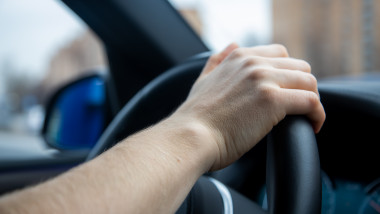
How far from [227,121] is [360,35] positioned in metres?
1.33

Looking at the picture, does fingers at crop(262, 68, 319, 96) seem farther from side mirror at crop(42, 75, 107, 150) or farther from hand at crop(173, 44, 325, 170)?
side mirror at crop(42, 75, 107, 150)

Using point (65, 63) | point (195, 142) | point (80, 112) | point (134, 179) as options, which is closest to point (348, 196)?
point (195, 142)

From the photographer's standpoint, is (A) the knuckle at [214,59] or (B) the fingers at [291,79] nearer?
(B) the fingers at [291,79]

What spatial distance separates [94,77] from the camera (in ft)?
7.25

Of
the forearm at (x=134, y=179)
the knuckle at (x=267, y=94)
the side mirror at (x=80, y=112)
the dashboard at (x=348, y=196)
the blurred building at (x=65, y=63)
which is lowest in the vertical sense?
the blurred building at (x=65, y=63)

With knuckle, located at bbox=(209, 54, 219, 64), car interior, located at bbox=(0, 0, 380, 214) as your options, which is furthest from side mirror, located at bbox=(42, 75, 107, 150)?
knuckle, located at bbox=(209, 54, 219, 64)

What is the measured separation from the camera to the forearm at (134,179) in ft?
1.90

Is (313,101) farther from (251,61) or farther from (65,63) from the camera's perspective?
(65,63)

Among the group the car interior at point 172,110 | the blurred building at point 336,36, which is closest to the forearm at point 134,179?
the car interior at point 172,110

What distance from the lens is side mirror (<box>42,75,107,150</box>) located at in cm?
222

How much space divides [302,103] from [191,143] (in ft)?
0.73

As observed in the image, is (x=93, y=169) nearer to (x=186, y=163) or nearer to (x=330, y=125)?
(x=186, y=163)

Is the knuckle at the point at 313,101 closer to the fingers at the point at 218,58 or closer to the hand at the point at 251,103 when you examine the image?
the hand at the point at 251,103

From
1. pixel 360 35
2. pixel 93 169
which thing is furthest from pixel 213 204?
pixel 360 35
